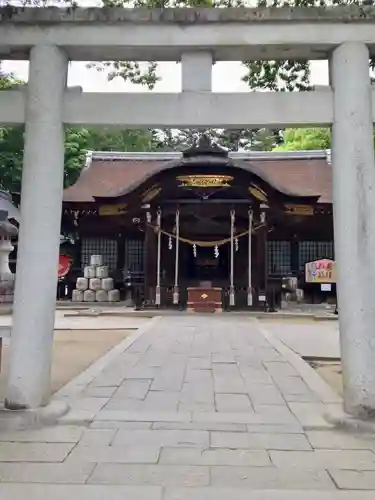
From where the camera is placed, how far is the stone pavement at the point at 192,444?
3.03 m

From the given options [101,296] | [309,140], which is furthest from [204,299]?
[309,140]

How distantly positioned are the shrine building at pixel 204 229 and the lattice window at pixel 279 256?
40mm

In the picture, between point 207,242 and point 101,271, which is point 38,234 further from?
point 101,271

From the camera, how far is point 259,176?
54.7 feet

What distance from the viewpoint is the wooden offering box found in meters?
17.0

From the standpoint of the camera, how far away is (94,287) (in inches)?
746

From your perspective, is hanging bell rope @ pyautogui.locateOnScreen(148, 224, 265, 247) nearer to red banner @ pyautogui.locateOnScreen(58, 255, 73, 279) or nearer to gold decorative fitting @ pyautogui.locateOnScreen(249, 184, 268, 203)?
gold decorative fitting @ pyautogui.locateOnScreen(249, 184, 268, 203)

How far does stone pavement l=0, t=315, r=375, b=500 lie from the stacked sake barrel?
12.3 m

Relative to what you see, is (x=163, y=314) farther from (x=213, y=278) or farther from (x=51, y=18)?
(x=51, y=18)

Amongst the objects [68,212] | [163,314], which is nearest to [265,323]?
[163,314]

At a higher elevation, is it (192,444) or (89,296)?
(89,296)

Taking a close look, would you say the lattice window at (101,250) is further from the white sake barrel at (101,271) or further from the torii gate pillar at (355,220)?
the torii gate pillar at (355,220)

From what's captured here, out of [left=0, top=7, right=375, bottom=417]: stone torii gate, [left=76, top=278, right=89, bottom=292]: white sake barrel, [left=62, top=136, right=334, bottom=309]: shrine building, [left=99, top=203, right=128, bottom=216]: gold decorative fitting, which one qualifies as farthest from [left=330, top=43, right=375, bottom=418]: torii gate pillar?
[left=76, top=278, right=89, bottom=292]: white sake barrel

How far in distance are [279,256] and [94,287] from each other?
7322 millimetres
